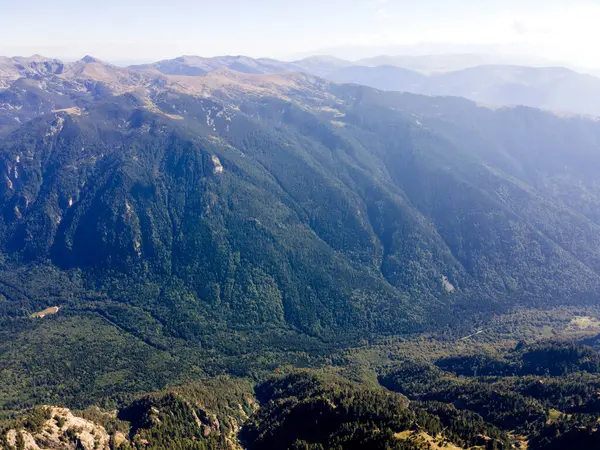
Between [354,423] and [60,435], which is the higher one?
[354,423]

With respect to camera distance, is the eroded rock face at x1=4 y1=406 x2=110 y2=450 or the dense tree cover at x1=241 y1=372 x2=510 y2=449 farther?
the dense tree cover at x1=241 y1=372 x2=510 y2=449

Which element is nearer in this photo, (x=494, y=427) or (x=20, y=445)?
(x=20, y=445)

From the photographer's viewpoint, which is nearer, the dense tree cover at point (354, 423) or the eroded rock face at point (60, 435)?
the eroded rock face at point (60, 435)

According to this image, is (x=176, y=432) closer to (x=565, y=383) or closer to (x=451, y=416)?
(x=451, y=416)

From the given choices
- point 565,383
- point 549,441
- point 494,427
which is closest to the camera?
point 549,441

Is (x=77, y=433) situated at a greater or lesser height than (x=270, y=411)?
greater

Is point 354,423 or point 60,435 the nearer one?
point 60,435

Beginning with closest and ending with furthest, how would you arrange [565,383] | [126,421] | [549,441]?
[549,441]
[126,421]
[565,383]

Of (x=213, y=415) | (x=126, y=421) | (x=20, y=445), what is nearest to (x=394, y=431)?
(x=213, y=415)
